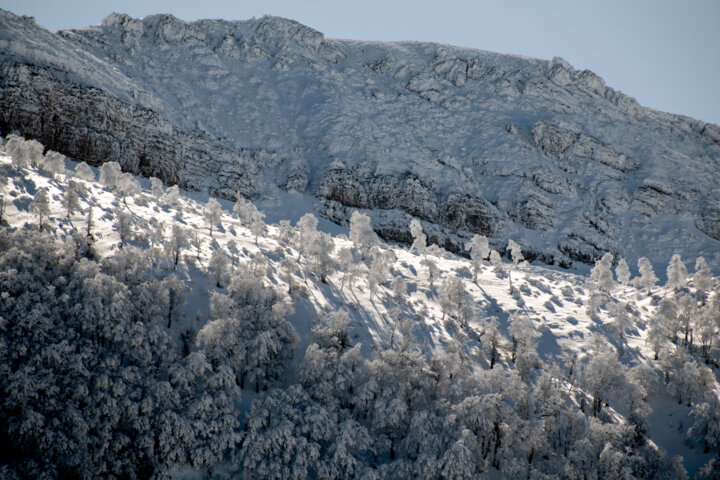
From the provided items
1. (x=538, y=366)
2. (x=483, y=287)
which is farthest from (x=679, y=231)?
(x=538, y=366)

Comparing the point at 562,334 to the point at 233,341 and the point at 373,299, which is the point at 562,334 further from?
the point at 233,341

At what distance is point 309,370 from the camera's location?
54375 mm

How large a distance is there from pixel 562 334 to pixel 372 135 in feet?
451

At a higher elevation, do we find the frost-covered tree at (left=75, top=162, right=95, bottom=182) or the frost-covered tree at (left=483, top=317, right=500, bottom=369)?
the frost-covered tree at (left=75, top=162, right=95, bottom=182)

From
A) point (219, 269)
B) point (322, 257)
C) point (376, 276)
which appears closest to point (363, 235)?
point (322, 257)

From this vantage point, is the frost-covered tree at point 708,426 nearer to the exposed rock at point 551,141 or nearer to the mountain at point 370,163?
the mountain at point 370,163

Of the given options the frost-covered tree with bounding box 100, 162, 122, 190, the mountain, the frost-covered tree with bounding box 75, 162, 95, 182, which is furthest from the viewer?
the mountain

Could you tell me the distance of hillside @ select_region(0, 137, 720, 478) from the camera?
44406 mm

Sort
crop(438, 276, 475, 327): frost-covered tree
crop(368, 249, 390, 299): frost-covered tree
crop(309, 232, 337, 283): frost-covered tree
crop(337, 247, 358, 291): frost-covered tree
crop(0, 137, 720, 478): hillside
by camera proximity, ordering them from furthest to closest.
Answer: crop(337, 247, 358, 291): frost-covered tree, crop(309, 232, 337, 283): frost-covered tree, crop(368, 249, 390, 299): frost-covered tree, crop(438, 276, 475, 327): frost-covered tree, crop(0, 137, 720, 478): hillside

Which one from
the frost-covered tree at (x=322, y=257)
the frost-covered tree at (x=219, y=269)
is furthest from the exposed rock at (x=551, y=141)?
the frost-covered tree at (x=219, y=269)

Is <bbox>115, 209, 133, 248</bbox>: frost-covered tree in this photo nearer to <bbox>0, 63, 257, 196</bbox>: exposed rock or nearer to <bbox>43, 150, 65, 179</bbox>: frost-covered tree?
<bbox>43, 150, 65, 179</bbox>: frost-covered tree

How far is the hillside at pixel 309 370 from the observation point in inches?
1748

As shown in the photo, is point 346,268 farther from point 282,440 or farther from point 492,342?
point 282,440

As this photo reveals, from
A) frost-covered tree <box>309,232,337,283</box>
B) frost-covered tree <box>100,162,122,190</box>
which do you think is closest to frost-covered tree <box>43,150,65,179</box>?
frost-covered tree <box>100,162,122,190</box>
